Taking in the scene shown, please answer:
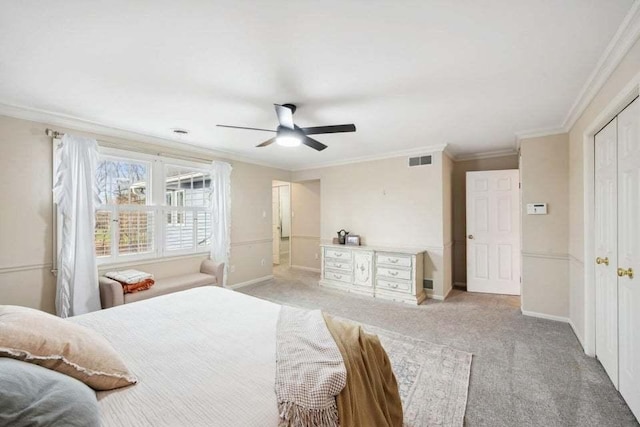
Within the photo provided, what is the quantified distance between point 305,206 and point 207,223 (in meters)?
2.82

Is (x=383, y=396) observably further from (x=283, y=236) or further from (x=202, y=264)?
(x=283, y=236)

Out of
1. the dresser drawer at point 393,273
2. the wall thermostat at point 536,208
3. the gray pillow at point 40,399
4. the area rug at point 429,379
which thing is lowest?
the area rug at point 429,379

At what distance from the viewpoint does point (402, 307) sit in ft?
13.0

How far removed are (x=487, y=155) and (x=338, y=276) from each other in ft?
11.5

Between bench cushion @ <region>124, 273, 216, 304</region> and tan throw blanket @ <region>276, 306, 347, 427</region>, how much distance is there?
98.9 inches

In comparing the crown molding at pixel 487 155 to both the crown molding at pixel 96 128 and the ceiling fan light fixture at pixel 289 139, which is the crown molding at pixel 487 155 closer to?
the ceiling fan light fixture at pixel 289 139

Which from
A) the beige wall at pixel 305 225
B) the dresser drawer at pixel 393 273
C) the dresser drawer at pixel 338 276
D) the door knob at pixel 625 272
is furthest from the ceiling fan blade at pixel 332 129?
the beige wall at pixel 305 225

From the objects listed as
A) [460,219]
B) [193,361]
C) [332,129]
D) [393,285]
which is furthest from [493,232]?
[193,361]

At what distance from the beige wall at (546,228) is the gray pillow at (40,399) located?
451 cm

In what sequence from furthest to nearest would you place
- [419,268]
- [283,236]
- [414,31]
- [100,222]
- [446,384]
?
[283,236]
[419,268]
[100,222]
[446,384]
[414,31]

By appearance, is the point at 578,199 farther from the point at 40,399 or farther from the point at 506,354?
the point at 40,399

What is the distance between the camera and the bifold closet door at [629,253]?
5.78ft

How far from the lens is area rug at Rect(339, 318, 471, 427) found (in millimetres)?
1810

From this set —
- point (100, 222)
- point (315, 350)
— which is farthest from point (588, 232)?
point (100, 222)
